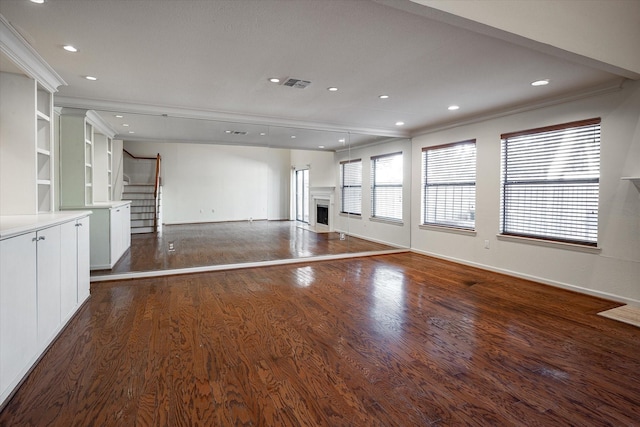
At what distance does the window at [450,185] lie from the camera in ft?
17.7

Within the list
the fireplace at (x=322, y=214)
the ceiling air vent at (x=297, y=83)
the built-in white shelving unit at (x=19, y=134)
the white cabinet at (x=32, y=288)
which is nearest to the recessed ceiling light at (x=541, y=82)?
the ceiling air vent at (x=297, y=83)

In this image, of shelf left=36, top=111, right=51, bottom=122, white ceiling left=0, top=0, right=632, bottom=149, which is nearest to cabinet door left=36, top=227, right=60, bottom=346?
shelf left=36, top=111, right=51, bottom=122

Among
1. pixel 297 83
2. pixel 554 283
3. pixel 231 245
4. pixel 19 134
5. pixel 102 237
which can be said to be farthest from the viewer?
pixel 231 245

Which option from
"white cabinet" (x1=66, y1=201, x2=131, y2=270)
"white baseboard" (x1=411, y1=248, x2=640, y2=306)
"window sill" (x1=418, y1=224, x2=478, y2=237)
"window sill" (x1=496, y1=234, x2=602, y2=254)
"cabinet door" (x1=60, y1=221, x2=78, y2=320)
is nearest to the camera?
"cabinet door" (x1=60, y1=221, x2=78, y2=320)

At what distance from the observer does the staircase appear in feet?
22.1

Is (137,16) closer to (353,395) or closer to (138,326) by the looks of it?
(138,326)

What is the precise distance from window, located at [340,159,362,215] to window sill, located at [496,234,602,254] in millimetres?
Result: 2815

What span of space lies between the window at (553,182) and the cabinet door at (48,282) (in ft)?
17.2

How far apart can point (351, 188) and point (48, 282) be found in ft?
17.3

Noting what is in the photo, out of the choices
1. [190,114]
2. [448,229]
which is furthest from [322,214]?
[190,114]

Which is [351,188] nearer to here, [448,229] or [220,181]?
[448,229]

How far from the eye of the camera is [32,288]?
2.20 metres

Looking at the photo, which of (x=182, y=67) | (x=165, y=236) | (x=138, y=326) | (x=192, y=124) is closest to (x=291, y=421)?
(x=138, y=326)

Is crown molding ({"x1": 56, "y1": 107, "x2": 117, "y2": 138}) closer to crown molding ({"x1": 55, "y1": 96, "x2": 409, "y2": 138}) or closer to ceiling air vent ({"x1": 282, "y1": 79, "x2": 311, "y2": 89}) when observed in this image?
crown molding ({"x1": 55, "y1": 96, "x2": 409, "y2": 138})
